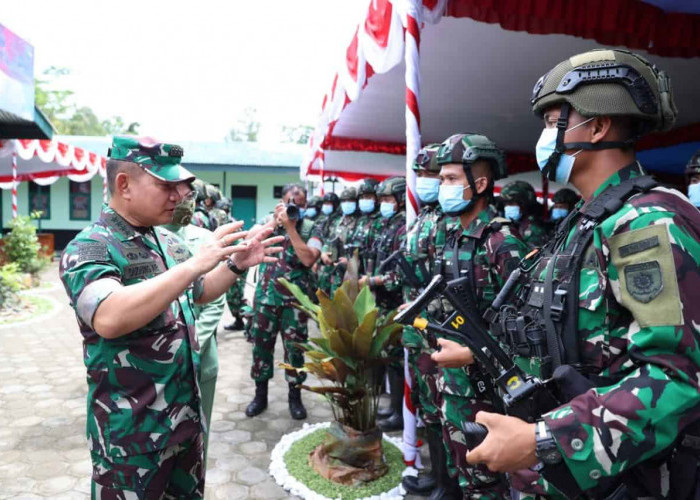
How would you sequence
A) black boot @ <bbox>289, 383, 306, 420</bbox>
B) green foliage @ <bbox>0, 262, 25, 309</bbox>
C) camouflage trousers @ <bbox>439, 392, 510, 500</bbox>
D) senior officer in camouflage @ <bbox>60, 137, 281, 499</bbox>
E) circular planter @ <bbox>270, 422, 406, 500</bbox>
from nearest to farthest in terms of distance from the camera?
senior officer in camouflage @ <bbox>60, 137, 281, 499</bbox>
camouflage trousers @ <bbox>439, 392, 510, 500</bbox>
circular planter @ <bbox>270, 422, 406, 500</bbox>
black boot @ <bbox>289, 383, 306, 420</bbox>
green foliage @ <bbox>0, 262, 25, 309</bbox>

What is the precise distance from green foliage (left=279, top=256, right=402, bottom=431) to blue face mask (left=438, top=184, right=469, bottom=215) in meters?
0.83

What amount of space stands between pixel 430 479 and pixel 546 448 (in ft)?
8.02

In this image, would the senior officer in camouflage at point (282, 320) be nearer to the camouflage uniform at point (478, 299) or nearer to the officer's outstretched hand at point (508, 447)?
the camouflage uniform at point (478, 299)

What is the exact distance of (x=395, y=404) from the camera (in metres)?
4.59

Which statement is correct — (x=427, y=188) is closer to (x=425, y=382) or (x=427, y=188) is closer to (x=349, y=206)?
(x=425, y=382)

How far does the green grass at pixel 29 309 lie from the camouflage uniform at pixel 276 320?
579cm

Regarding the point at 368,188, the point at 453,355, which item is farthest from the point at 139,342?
the point at 368,188

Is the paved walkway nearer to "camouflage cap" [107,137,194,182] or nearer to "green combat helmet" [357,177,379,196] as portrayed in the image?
"camouflage cap" [107,137,194,182]

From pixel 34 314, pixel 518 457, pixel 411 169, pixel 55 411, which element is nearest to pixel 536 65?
pixel 411 169

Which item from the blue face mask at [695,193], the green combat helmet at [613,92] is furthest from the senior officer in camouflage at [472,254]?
the blue face mask at [695,193]

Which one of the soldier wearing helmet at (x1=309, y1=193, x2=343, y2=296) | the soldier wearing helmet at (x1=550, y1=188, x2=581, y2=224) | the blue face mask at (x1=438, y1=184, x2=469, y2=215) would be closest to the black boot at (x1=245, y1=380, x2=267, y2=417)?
the soldier wearing helmet at (x1=309, y1=193, x2=343, y2=296)

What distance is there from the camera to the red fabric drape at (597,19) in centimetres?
322

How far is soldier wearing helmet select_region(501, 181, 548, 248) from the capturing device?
5.72 metres

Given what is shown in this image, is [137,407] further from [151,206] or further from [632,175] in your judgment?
[632,175]
